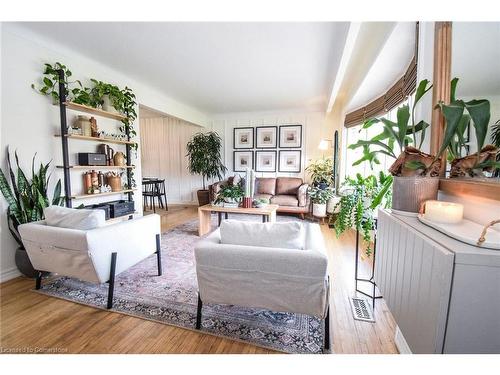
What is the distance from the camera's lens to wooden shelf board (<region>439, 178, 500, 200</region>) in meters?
0.74

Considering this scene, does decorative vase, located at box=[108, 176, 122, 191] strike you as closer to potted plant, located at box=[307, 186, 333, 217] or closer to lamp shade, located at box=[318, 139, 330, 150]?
potted plant, located at box=[307, 186, 333, 217]

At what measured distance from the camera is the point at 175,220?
411 cm

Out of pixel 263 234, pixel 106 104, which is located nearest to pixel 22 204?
pixel 106 104

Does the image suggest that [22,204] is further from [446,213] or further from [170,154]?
[170,154]

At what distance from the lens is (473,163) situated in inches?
34.3

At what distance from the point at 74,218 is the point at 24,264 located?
1044mm

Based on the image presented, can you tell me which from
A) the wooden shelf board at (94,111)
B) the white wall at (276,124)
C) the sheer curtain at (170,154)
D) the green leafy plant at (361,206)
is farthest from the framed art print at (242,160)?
the green leafy plant at (361,206)

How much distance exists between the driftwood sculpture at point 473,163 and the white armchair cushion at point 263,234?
815 millimetres

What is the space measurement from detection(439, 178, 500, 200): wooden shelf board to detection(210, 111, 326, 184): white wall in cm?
399

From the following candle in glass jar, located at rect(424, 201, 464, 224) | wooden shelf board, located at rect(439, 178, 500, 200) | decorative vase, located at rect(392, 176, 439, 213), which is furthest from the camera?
decorative vase, located at rect(392, 176, 439, 213)

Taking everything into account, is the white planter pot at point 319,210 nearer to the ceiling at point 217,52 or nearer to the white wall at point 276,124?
the white wall at point 276,124

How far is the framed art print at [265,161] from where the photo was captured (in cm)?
514

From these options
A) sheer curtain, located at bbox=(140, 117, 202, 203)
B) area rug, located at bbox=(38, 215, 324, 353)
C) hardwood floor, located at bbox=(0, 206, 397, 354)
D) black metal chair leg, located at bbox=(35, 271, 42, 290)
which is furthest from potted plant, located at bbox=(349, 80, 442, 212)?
sheer curtain, located at bbox=(140, 117, 202, 203)
